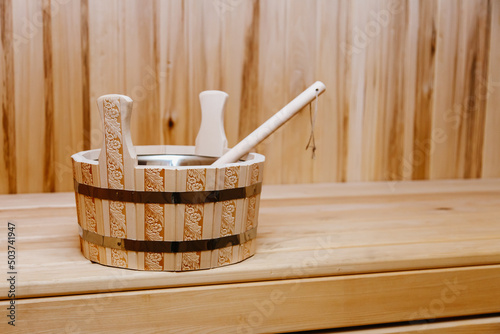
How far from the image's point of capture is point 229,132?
5.44ft

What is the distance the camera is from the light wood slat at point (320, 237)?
92 centimetres

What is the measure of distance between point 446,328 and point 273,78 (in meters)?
0.93

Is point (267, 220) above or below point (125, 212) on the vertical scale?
below

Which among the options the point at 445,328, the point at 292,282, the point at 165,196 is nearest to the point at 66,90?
the point at 165,196

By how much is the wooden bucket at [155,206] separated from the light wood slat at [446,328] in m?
0.30

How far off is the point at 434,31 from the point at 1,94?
1.41 meters

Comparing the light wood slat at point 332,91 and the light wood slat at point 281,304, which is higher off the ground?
the light wood slat at point 332,91

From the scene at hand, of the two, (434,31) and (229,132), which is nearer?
(229,132)

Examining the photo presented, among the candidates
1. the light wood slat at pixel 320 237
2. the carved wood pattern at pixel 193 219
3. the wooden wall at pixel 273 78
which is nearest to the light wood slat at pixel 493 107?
the wooden wall at pixel 273 78

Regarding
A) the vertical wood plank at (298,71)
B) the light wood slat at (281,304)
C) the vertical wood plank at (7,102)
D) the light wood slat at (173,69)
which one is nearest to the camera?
the light wood slat at (281,304)

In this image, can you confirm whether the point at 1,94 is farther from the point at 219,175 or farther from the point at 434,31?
the point at 434,31

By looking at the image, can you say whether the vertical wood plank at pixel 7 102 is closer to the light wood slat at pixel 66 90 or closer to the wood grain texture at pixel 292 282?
the light wood slat at pixel 66 90

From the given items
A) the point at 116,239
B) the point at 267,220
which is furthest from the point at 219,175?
the point at 267,220

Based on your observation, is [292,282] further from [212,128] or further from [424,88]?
[424,88]
